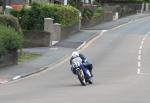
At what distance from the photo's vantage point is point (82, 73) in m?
24.3

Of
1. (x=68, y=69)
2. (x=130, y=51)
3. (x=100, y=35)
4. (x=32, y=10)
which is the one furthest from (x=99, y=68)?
(x=100, y=35)

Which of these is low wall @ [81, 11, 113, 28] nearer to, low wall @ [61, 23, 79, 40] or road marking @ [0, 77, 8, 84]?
low wall @ [61, 23, 79, 40]

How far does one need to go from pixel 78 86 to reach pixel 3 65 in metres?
10.0

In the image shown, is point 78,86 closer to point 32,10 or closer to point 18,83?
point 18,83

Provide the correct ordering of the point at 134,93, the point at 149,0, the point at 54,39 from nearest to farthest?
1. the point at 134,93
2. the point at 54,39
3. the point at 149,0

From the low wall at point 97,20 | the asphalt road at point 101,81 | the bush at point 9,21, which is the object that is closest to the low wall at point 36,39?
the asphalt road at point 101,81

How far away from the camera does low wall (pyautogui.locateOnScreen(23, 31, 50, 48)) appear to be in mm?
45656

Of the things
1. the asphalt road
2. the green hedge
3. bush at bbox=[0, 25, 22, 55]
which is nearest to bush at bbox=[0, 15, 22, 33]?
bush at bbox=[0, 25, 22, 55]

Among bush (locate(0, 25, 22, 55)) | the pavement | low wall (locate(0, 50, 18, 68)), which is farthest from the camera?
bush (locate(0, 25, 22, 55))

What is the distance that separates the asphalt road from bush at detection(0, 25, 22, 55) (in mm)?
2602

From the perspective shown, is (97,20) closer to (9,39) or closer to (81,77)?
(9,39)

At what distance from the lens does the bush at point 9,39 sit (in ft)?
110

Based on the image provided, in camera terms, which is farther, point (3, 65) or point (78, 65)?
point (3, 65)

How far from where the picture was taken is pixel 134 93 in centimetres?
2017
